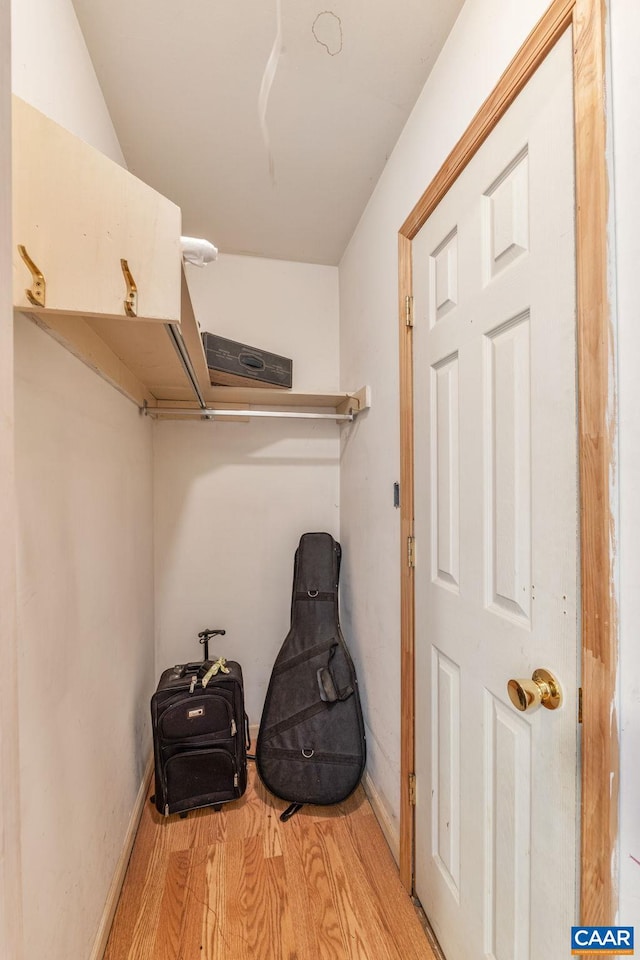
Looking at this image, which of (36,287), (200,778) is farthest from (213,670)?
(36,287)

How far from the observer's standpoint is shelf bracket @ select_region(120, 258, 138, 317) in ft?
2.34

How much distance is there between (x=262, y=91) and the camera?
3.98 ft

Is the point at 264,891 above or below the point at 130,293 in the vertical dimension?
below

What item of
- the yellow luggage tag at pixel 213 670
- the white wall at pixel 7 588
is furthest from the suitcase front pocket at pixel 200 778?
the white wall at pixel 7 588

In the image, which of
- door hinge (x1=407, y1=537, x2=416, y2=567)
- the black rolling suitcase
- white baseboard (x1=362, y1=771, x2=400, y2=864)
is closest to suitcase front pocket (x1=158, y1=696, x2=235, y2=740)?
the black rolling suitcase

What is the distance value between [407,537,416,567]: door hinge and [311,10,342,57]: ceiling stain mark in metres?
1.40

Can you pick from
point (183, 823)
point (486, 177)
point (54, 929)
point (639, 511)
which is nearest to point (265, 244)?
point (486, 177)

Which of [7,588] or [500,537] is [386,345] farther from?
[7,588]

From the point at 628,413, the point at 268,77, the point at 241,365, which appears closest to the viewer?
the point at 628,413

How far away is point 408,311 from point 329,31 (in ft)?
2.38

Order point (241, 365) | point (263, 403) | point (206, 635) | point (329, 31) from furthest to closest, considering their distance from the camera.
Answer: point (263, 403) < point (206, 635) < point (241, 365) < point (329, 31)

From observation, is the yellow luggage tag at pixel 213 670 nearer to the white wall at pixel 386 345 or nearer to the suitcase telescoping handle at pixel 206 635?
the suitcase telescoping handle at pixel 206 635

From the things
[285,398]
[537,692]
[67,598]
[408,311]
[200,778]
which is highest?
[408,311]

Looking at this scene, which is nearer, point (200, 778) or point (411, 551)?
point (411, 551)
